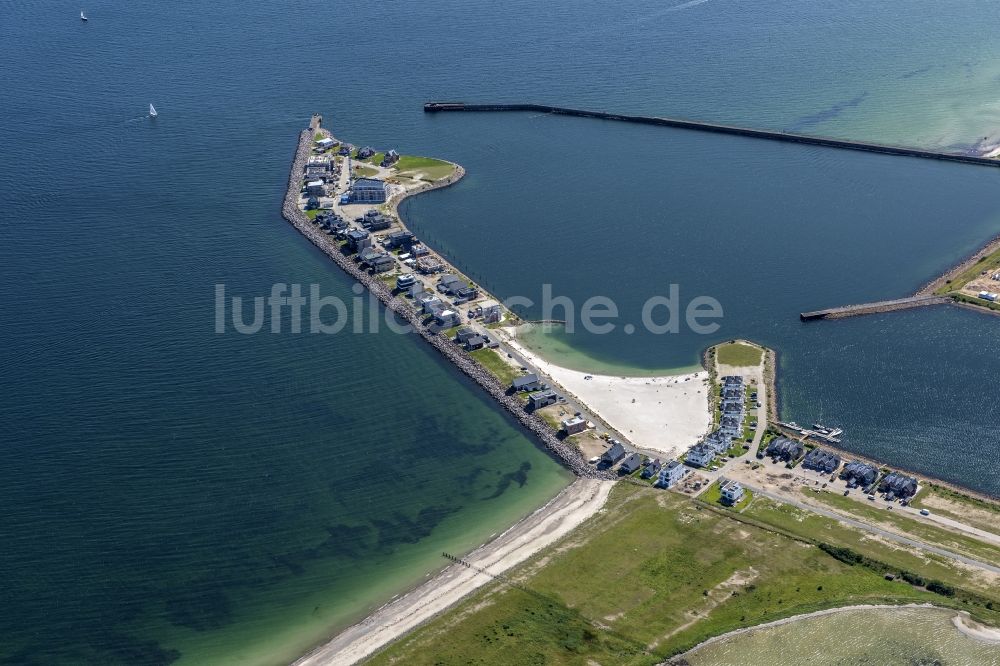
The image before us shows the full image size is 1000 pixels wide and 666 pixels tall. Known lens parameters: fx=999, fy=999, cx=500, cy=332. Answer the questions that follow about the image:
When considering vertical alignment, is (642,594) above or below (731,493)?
below

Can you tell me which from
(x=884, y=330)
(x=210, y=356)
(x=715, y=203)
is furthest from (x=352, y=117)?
(x=884, y=330)

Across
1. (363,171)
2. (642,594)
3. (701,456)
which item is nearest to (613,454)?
(701,456)

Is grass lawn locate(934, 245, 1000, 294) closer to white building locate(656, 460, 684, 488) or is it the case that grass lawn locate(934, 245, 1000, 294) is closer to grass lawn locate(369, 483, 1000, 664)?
white building locate(656, 460, 684, 488)

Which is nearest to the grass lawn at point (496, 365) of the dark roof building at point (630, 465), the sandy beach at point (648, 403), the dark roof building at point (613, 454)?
the sandy beach at point (648, 403)

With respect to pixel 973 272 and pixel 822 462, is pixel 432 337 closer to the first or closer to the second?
pixel 822 462

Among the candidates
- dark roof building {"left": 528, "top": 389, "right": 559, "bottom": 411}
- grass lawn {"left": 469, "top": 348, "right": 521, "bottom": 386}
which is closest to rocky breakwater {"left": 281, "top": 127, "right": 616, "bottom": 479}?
grass lawn {"left": 469, "top": 348, "right": 521, "bottom": 386}

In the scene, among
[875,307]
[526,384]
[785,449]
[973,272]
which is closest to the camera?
[785,449]
